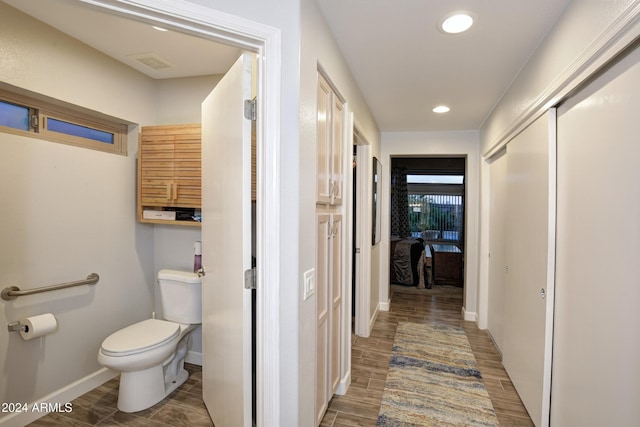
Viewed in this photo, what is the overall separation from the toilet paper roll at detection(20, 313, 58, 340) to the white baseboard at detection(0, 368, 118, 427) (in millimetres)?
462

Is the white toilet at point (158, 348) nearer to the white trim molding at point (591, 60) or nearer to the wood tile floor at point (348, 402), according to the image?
the wood tile floor at point (348, 402)

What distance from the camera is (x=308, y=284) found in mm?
1512

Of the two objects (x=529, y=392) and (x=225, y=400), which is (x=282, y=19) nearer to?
(x=225, y=400)

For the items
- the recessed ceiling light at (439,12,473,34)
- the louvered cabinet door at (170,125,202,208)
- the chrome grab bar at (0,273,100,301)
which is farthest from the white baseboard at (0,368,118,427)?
the recessed ceiling light at (439,12,473,34)

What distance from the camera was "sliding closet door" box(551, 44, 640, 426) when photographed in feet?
3.74

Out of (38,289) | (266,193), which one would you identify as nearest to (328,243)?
(266,193)

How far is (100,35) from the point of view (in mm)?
2012

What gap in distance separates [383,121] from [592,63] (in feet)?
8.09

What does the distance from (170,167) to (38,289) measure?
3.70 ft

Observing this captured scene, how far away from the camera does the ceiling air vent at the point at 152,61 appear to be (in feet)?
7.41

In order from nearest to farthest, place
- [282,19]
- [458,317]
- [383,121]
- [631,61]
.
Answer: [631,61], [282,19], [383,121], [458,317]

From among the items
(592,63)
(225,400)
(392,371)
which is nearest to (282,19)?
(592,63)

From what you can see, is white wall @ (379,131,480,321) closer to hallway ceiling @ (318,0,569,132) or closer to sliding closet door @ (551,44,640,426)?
hallway ceiling @ (318,0,569,132)

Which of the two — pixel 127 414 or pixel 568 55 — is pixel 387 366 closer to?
pixel 127 414
